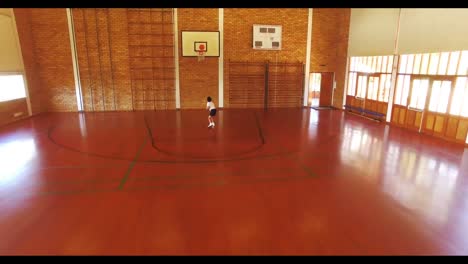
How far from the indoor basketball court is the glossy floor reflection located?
40 millimetres

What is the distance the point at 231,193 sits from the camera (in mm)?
5980

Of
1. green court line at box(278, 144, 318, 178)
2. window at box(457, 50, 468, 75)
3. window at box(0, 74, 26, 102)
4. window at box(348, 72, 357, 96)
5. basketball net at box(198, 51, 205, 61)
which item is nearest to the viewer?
green court line at box(278, 144, 318, 178)

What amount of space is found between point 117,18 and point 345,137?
11973 mm

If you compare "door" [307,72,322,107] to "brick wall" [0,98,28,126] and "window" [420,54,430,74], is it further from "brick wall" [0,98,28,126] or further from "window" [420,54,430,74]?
"brick wall" [0,98,28,126]

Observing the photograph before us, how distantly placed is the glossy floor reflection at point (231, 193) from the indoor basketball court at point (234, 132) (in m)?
0.04

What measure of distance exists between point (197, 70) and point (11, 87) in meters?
8.25

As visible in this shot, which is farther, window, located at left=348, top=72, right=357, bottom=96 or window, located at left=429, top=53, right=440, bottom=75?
window, located at left=348, top=72, right=357, bottom=96

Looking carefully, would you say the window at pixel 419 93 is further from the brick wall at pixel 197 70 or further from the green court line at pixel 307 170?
the brick wall at pixel 197 70

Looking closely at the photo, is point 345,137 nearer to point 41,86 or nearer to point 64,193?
point 64,193

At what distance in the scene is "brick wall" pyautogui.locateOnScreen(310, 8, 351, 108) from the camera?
16.0 meters

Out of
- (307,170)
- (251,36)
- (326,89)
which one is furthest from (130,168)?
(326,89)

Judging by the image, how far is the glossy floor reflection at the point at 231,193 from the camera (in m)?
4.39

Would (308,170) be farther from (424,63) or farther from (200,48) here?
(200,48)

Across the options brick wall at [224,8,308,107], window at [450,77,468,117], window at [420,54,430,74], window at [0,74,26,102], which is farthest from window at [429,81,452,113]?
window at [0,74,26,102]
